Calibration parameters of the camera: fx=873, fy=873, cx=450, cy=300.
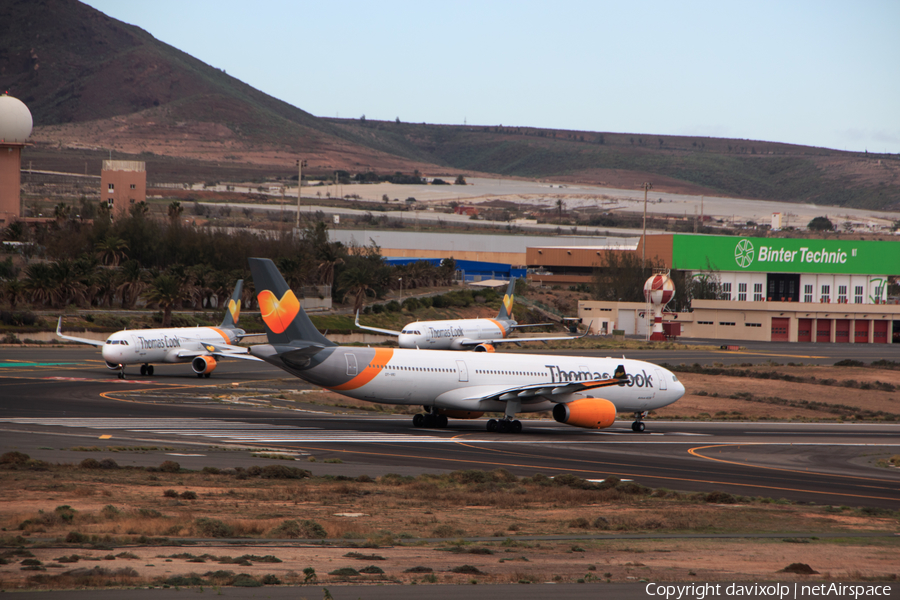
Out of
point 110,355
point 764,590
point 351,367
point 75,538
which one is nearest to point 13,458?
point 75,538

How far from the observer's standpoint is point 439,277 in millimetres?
138875

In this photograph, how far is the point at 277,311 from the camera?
35000 millimetres

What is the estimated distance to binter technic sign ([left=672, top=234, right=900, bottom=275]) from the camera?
12644cm

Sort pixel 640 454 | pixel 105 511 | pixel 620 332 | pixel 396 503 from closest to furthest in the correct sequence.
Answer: pixel 105 511 < pixel 396 503 < pixel 640 454 < pixel 620 332

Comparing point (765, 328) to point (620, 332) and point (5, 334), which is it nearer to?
point (620, 332)

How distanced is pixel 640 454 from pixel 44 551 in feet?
80.1

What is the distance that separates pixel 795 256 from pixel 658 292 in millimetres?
38839

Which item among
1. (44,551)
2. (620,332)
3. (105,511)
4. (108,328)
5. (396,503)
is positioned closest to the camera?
(44,551)

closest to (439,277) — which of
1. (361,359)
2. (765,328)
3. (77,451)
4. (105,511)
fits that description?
(765,328)

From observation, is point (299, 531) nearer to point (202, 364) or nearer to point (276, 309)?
point (276, 309)

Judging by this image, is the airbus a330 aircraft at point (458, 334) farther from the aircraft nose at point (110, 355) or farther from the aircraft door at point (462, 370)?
the aircraft door at point (462, 370)

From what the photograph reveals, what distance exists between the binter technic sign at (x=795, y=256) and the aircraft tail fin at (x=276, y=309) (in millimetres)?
101433

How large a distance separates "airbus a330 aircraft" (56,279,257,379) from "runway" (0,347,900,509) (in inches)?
88.0

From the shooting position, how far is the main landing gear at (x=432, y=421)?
39.1 m
